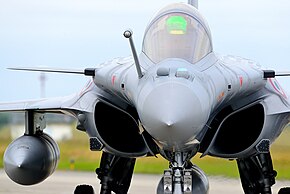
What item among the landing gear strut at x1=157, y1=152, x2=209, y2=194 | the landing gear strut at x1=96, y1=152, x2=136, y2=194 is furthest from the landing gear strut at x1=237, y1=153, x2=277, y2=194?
the landing gear strut at x1=157, y1=152, x2=209, y2=194

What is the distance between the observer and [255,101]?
8195mm

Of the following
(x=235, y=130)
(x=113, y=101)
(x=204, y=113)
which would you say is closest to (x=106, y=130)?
(x=113, y=101)

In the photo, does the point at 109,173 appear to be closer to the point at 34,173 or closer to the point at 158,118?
the point at 34,173

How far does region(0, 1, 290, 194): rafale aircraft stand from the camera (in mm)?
6191

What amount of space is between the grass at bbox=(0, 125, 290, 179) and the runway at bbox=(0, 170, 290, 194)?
15 cm

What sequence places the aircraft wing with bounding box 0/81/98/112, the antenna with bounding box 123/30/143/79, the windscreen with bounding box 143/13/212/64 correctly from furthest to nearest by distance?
1. the aircraft wing with bounding box 0/81/98/112
2. the windscreen with bounding box 143/13/212/64
3. the antenna with bounding box 123/30/143/79

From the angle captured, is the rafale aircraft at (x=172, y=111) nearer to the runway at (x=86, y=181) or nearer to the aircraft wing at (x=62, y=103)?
the aircraft wing at (x=62, y=103)

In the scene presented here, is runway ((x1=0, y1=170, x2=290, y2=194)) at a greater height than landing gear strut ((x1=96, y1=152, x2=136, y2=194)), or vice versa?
landing gear strut ((x1=96, y1=152, x2=136, y2=194))

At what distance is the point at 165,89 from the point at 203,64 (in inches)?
42.5

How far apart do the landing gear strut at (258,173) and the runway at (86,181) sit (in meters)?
4.00

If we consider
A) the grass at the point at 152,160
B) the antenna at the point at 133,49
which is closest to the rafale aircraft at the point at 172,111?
the antenna at the point at 133,49

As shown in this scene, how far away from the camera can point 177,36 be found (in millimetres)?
7094

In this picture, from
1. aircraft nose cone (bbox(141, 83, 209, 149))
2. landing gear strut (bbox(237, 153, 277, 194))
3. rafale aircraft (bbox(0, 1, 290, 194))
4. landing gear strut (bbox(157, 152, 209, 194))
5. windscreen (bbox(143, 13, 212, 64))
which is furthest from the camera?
landing gear strut (bbox(237, 153, 277, 194))

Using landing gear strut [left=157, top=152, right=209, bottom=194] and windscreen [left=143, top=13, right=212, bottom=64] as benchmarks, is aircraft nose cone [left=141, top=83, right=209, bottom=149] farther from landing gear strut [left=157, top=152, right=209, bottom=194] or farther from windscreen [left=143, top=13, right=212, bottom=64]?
windscreen [left=143, top=13, right=212, bottom=64]
